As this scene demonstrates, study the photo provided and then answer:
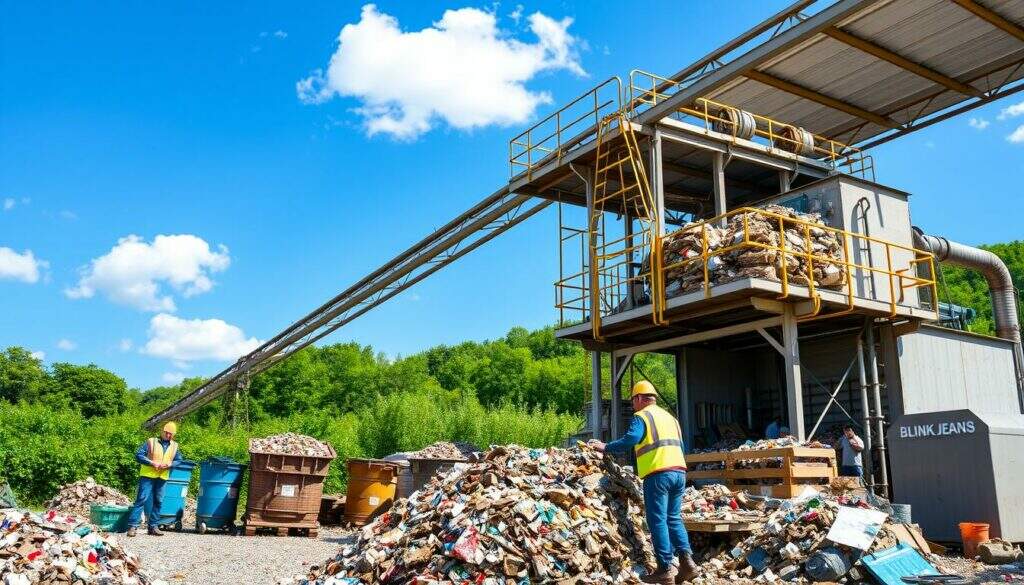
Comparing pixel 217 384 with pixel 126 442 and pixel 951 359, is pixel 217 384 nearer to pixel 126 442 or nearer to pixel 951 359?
pixel 126 442

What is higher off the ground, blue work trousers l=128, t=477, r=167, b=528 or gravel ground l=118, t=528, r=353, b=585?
blue work trousers l=128, t=477, r=167, b=528

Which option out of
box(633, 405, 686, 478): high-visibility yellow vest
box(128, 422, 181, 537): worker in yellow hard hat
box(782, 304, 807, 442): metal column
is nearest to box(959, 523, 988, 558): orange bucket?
box(782, 304, 807, 442): metal column

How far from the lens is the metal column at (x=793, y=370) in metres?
12.7

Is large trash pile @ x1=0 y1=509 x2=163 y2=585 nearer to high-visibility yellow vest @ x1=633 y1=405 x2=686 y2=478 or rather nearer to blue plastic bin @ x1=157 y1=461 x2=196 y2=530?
high-visibility yellow vest @ x1=633 y1=405 x2=686 y2=478

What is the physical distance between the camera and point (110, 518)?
1303 cm

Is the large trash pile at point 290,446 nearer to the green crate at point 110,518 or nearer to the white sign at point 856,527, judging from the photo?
the green crate at point 110,518

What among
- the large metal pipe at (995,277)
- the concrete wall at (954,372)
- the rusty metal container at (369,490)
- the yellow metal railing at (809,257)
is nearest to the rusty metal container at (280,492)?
the rusty metal container at (369,490)

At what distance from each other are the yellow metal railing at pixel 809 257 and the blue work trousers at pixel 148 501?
8674mm

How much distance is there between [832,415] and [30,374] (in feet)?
185

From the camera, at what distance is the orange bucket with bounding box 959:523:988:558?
31.7ft

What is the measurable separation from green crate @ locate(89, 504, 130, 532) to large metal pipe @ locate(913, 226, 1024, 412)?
1572cm

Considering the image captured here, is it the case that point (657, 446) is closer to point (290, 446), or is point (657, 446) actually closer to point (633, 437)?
point (633, 437)

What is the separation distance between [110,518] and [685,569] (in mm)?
9686

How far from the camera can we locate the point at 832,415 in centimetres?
1574
